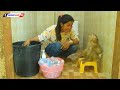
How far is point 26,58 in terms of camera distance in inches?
80.0

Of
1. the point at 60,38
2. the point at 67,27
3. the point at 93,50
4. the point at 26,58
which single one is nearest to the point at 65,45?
the point at 60,38

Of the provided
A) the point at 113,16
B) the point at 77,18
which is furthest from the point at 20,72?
the point at 77,18

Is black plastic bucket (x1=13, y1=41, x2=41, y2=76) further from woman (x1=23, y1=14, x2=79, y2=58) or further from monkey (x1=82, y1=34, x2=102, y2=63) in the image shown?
monkey (x1=82, y1=34, x2=102, y2=63)

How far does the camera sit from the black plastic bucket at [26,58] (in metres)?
2.00

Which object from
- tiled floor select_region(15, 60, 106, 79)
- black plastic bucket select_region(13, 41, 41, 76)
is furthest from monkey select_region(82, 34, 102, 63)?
black plastic bucket select_region(13, 41, 41, 76)

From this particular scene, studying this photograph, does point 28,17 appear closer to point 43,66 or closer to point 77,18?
point 77,18

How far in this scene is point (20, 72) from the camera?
2.10 meters

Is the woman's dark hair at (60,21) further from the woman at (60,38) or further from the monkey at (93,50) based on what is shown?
the monkey at (93,50)

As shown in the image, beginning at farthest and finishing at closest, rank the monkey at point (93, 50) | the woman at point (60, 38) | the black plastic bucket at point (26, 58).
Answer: the woman at point (60, 38)
the monkey at point (93, 50)
the black plastic bucket at point (26, 58)

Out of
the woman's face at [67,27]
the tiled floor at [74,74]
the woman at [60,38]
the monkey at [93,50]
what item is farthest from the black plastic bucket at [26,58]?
the monkey at [93,50]

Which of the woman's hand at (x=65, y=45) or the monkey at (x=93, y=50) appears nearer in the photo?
the monkey at (x=93, y=50)

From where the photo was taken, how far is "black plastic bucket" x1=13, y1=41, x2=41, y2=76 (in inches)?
78.8

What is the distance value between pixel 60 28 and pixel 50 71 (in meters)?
0.57

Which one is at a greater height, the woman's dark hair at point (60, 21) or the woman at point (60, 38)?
the woman's dark hair at point (60, 21)
